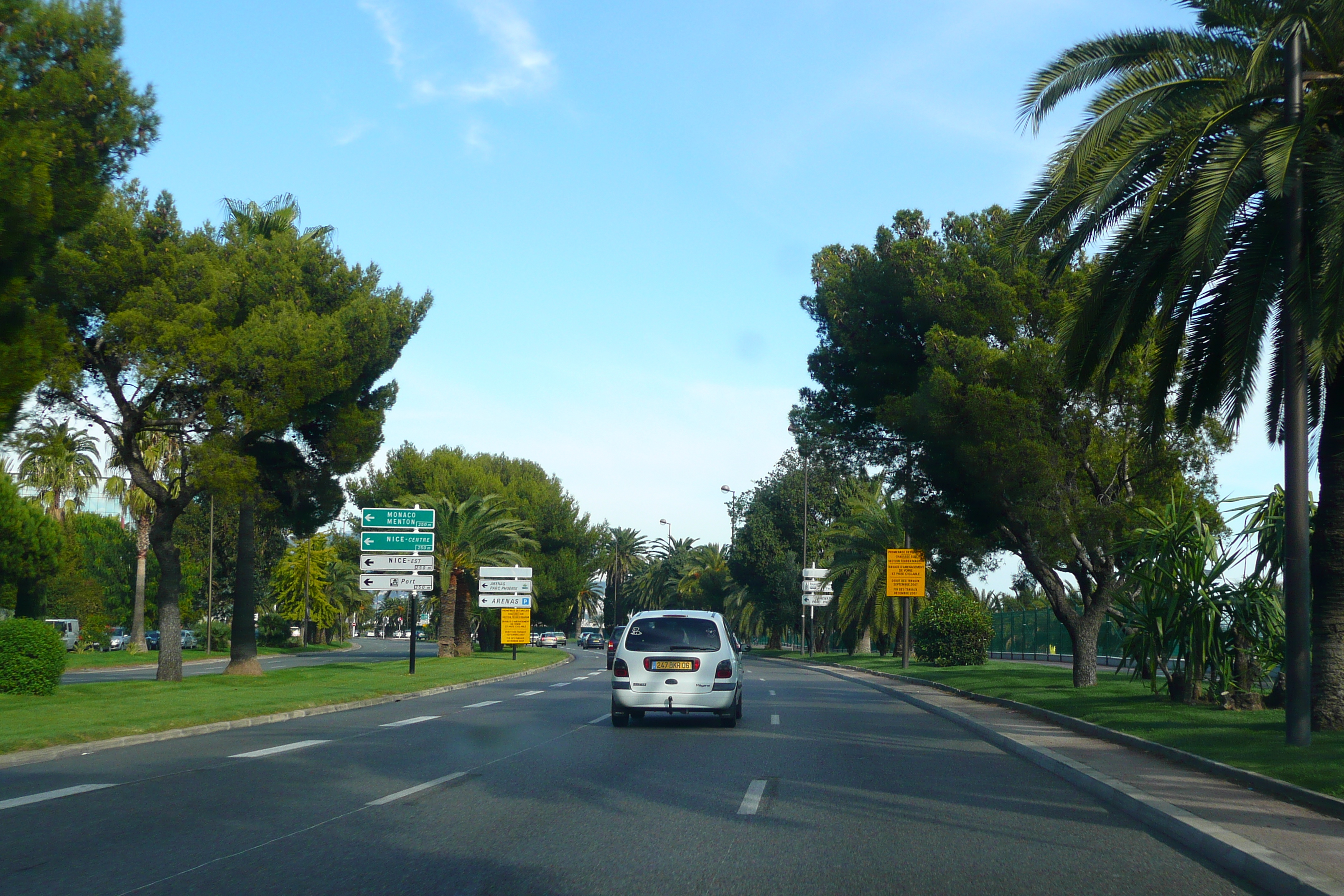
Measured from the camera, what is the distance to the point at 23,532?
4528 cm

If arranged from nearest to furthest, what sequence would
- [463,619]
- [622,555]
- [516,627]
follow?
1. [516,627]
2. [463,619]
3. [622,555]

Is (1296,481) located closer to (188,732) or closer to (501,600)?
(188,732)

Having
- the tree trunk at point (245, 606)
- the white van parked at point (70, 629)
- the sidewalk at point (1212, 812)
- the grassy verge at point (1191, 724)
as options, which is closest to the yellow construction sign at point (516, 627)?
the tree trunk at point (245, 606)

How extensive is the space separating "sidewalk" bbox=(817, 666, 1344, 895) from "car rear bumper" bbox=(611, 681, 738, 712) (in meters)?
4.07

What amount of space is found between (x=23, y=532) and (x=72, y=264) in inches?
1002

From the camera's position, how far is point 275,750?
13.8m

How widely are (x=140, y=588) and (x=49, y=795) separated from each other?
171 ft

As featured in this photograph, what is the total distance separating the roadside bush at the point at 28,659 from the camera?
21.4 metres

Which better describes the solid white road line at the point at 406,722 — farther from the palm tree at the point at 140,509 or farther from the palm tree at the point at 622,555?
the palm tree at the point at 622,555

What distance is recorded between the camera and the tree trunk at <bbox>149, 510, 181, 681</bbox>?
27.4 m

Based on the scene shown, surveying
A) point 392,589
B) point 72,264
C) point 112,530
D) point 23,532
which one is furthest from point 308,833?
point 112,530

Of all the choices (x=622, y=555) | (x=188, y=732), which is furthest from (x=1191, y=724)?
(x=622, y=555)

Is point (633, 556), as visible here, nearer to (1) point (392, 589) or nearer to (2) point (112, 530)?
(2) point (112, 530)

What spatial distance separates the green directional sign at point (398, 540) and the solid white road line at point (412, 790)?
22278mm
